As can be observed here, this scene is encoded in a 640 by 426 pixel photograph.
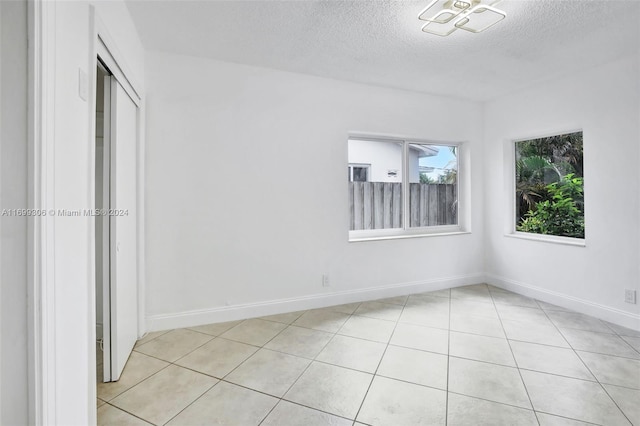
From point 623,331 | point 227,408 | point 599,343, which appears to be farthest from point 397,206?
point 227,408

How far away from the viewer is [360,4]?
2.09 metres

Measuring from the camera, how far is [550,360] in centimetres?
224

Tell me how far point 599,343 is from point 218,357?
301 centimetres

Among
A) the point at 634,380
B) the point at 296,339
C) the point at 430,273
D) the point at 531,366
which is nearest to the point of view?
the point at 634,380

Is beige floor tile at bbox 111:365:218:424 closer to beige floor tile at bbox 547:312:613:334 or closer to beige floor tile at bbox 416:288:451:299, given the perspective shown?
beige floor tile at bbox 416:288:451:299

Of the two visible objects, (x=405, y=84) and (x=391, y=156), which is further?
(x=391, y=156)

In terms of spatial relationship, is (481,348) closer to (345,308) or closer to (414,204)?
(345,308)

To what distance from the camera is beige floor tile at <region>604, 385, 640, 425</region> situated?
5.46ft

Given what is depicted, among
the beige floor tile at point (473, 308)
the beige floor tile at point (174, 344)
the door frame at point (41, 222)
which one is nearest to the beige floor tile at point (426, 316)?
the beige floor tile at point (473, 308)

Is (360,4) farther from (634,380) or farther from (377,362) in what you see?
(634,380)

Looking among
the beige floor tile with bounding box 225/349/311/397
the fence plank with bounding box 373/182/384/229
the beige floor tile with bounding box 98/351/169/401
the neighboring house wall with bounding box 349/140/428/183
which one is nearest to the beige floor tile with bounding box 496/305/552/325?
the fence plank with bounding box 373/182/384/229

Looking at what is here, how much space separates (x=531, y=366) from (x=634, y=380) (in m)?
0.57

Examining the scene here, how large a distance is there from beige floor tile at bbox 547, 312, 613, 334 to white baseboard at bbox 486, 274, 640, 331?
0.08m

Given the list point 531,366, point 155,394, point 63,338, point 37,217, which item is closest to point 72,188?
point 37,217
